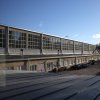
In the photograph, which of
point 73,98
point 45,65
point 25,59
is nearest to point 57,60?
point 45,65

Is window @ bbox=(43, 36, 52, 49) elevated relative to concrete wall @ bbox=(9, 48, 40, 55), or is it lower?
elevated

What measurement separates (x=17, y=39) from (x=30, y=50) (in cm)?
475

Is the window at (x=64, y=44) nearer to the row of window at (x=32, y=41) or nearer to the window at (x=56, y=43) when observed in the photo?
the row of window at (x=32, y=41)

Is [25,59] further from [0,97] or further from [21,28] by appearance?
[0,97]

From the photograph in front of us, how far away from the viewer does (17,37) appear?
41.3 m

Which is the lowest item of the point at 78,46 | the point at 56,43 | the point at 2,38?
the point at 78,46

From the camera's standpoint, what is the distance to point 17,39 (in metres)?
41.4

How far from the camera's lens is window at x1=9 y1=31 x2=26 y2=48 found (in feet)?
128

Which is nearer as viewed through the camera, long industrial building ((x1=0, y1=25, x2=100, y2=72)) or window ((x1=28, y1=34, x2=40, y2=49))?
long industrial building ((x1=0, y1=25, x2=100, y2=72))

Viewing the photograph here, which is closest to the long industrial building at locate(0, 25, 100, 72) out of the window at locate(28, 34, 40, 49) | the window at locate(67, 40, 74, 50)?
Answer: the window at locate(28, 34, 40, 49)

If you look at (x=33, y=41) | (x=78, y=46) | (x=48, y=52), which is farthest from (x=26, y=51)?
(x=78, y=46)

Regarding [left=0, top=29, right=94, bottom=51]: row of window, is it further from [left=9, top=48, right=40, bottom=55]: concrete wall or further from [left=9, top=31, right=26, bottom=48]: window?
[left=9, top=48, right=40, bottom=55]: concrete wall

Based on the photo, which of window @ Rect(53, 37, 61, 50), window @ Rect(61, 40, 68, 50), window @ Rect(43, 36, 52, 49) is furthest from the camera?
window @ Rect(61, 40, 68, 50)

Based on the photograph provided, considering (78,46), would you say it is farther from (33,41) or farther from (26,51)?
(26,51)
